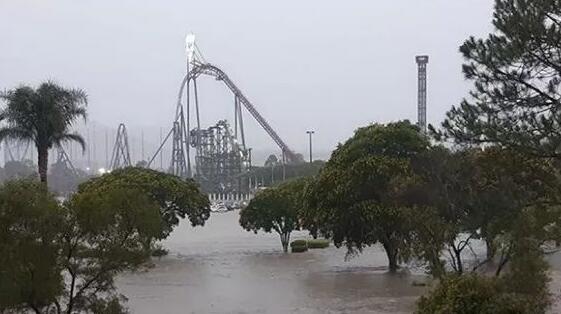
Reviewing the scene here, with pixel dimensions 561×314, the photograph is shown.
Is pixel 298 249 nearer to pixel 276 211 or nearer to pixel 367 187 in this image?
pixel 276 211

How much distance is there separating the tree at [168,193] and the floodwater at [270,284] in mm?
2298

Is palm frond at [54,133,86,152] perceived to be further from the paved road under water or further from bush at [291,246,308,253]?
bush at [291,246,308,253]

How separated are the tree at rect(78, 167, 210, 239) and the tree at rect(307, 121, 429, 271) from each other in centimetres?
1322

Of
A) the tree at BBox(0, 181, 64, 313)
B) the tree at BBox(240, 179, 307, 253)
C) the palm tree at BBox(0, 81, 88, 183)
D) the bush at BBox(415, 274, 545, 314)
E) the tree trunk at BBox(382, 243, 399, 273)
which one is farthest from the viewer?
the tree at BBox(240, 179, 307, 253)

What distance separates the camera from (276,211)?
44.6 m

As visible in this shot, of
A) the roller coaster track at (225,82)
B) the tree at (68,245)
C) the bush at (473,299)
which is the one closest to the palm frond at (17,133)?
the tree at (68,245)

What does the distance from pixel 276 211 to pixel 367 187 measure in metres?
16.1

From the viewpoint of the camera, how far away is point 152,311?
67.1ft

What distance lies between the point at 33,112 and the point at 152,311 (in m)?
7.69

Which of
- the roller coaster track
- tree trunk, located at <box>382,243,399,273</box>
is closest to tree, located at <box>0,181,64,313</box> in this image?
tree trunk, located at <box>382,243,399,273</box>

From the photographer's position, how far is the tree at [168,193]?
139 ft

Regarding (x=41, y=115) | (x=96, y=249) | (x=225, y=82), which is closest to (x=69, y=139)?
(x=41, y=115)

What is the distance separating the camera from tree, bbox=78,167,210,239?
139ft

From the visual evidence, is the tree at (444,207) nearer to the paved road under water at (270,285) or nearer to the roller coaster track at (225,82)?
the paved road under water at (270,285)
